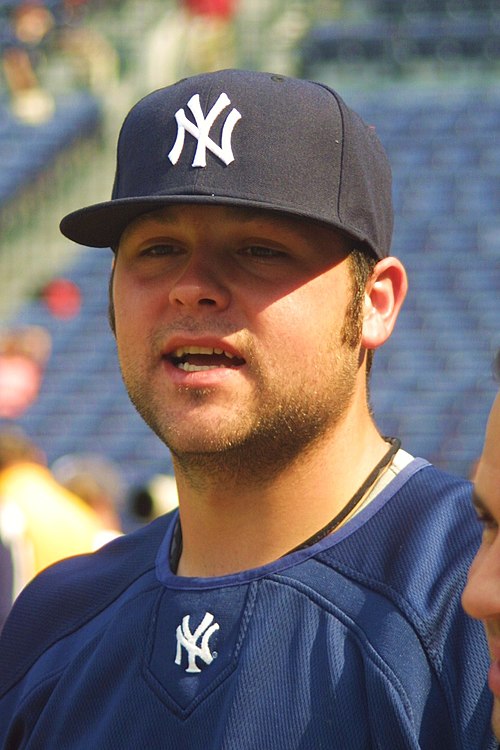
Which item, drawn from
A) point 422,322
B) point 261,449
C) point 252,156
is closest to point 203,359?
point 261,449

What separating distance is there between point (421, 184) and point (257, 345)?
814 centimetres

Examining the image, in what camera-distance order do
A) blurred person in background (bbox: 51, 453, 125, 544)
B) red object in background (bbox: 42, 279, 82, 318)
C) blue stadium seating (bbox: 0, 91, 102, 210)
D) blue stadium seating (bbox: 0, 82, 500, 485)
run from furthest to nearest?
blue stadium seating (bbox: 0, 91, 102, 210) → red object in background (bbox: 42, 279, 82, 318) → blue stadium seating (bbox: 0, 82, 500, 485) → blurred person in background (bbox: 51, 453, 125, 544)

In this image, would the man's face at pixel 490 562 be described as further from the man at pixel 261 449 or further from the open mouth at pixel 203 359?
the open mouth at pixel 203 359

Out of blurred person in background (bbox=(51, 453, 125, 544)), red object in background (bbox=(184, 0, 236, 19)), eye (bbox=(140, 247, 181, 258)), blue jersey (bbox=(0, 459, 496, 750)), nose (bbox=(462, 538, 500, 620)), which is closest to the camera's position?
nose (bbox=(462, 538, 500, 620))

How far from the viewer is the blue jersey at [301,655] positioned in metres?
1.31

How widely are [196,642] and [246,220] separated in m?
0.53

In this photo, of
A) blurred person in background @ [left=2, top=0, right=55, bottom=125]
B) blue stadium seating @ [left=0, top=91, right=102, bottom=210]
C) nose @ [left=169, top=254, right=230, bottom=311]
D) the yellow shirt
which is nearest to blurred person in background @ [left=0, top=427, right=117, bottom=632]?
the yellow shirt

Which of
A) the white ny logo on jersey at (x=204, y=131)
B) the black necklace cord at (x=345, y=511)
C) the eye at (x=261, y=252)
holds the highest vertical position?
the white ny logo on jersey at (x=204, y=131)

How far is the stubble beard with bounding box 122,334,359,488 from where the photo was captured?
1.50 meters

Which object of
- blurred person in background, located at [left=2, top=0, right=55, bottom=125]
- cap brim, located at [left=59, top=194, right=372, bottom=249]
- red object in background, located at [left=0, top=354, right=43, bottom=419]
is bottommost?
red object in background, located at [left=0, top=354, right=43, bottom=419]

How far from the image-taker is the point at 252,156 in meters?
1.50

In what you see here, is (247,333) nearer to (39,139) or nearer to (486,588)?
(486,588)

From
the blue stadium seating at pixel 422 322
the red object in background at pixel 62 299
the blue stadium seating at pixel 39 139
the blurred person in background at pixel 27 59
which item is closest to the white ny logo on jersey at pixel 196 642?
the blue stadium seating at pixel 422 322

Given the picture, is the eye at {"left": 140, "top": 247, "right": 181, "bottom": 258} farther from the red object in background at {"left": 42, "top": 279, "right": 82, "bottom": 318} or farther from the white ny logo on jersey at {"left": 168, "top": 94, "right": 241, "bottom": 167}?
the red object in background at {"left": 42, "top": 279, "right": 82, "bottom": 318}
